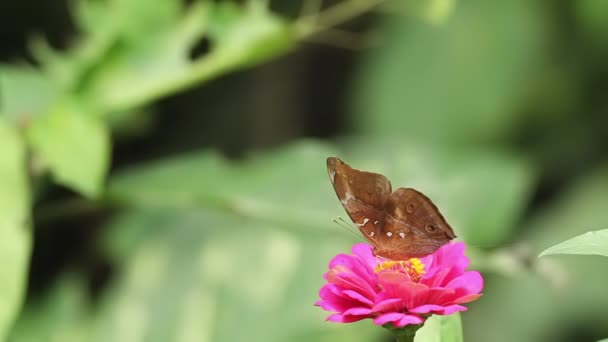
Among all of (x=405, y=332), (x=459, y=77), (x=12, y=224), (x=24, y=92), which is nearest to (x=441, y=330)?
(x=405, y=332)

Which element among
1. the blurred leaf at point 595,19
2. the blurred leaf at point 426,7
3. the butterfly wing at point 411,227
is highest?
the blurred leaf at point 595,19

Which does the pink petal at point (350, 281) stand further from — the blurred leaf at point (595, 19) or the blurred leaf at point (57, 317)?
the blurred leaf at point (595, 19)

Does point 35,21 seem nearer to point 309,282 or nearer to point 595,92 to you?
point 309,282

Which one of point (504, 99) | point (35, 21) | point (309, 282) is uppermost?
point (35, 21)

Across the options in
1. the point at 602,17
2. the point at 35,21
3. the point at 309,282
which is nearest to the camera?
the point at 309,282

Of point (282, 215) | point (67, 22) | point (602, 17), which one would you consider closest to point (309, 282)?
point (282, 215)

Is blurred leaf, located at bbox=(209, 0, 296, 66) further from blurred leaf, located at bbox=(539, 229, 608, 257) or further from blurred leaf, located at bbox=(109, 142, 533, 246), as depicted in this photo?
blurred leaf, located at bbox=(539, 229, 608, 257)

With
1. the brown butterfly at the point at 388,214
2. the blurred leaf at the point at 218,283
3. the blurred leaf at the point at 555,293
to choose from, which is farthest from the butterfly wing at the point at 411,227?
the blurred leaf at the point at 555,293
